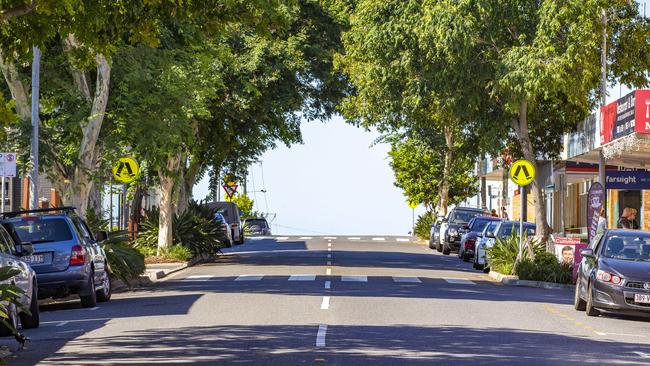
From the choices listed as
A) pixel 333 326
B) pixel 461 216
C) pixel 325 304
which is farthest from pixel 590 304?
pixel 461 216

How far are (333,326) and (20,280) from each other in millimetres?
4209

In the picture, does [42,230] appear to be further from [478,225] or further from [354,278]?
[478,225]

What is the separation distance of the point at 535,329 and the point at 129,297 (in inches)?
401

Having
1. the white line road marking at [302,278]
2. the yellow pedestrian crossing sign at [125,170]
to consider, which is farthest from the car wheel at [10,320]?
the yellow pedestrian crossing sign at [125,170]

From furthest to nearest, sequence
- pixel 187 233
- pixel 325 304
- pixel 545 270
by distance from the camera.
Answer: pixel 187 233, pixel 545 270, pixel 325 304

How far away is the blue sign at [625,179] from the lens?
125 ft

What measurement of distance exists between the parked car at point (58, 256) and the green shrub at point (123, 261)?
18.0 ft

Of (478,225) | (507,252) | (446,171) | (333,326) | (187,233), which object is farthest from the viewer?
(446,171)

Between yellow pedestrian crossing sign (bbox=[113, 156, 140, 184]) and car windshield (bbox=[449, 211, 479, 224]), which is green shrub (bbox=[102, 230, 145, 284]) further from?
car windshield (bbox=[449, 211, 479, 224])

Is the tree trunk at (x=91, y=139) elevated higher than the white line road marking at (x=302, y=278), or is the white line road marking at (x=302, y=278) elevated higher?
the tree trunk at (x=91, y=139)

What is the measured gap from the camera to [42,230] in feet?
76.2

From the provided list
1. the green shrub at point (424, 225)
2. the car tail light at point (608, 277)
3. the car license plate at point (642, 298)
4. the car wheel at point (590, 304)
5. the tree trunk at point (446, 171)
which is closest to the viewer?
the car license plate at point (642, 298)

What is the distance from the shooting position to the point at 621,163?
42906mm

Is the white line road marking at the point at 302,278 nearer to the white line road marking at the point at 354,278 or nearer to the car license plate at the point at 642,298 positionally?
the white line road marking at the point at 354,278
